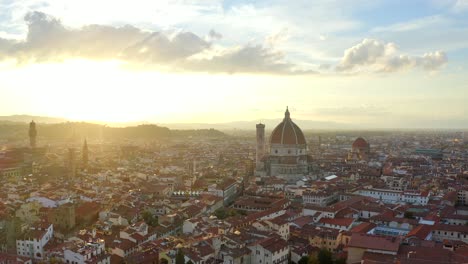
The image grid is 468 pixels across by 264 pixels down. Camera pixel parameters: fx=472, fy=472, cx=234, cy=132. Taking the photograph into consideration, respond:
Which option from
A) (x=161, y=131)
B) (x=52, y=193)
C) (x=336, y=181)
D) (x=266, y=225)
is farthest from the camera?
(x=161, y=131)

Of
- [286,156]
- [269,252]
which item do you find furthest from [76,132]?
[269,252]

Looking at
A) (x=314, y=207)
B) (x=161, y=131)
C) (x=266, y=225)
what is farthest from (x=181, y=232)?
(x=161, y=131)

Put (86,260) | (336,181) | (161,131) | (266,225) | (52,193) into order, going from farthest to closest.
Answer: (161,131)
(336,181)
(52,193)
(266,225)
(86,260)

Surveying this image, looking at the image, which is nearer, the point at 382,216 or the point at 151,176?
the point at 382,216

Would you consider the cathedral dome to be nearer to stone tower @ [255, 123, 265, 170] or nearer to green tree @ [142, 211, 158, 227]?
stone tower @ [255, 123, 265, 170]

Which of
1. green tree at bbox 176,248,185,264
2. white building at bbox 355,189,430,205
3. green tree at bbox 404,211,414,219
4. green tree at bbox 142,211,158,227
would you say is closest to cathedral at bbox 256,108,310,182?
white building at bbox 355,189,430,205

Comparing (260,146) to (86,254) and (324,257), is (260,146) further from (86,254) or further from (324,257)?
(86,254)

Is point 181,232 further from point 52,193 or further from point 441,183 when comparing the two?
point 441,183

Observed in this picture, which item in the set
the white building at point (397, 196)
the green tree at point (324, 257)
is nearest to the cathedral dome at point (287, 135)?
the white building at point (397, 196)
